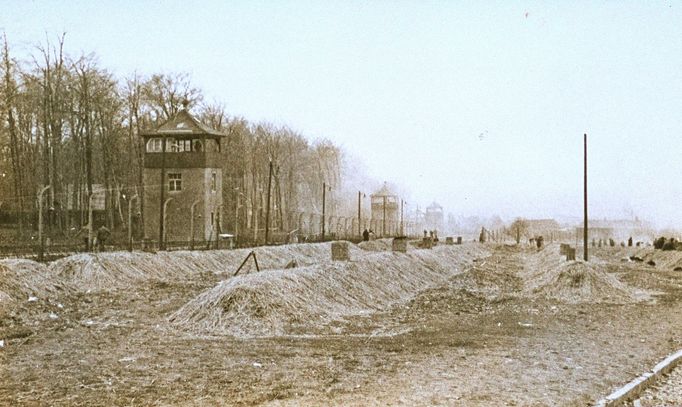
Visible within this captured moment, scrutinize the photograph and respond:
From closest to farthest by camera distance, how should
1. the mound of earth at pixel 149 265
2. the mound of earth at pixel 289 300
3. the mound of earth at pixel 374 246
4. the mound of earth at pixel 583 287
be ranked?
the mound of earth at pixel 289 300
the mound of earth at pixel 149 265
the mound of earth at pixel 583 287
the mound of earth at pixel 374 246

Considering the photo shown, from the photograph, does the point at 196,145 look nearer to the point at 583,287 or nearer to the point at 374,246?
the point at 374,246

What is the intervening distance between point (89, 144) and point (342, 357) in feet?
166

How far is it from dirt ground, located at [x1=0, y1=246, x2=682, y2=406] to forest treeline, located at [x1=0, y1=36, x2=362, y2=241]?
26.2 meters

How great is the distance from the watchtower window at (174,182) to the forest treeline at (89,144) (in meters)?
2.02

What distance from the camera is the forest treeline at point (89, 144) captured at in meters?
54.6

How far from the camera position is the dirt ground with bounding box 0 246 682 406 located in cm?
991

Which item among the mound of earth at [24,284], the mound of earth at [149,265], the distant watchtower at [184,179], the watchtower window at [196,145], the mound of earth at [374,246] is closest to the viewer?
the mound of earth at [24,284]

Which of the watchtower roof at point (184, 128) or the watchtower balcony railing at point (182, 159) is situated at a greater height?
the watchtower roof at point (184, 128)

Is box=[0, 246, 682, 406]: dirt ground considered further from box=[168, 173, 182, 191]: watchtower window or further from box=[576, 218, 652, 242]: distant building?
box=[576, 218, 652, 242]: distant building

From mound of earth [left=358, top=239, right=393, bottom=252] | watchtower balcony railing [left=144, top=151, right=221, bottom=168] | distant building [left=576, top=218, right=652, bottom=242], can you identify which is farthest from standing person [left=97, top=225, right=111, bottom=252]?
distant building [left=576, top=218, right=652, bottom=242]

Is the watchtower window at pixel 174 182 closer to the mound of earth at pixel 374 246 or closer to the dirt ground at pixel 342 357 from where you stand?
the mound of earth at pixel 374 246

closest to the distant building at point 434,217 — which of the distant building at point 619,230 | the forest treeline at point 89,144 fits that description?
the distant building at point 619,230

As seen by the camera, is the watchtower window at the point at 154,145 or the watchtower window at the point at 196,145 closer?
the watchtower window at the point at 196,145

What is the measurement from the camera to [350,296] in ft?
71.4
